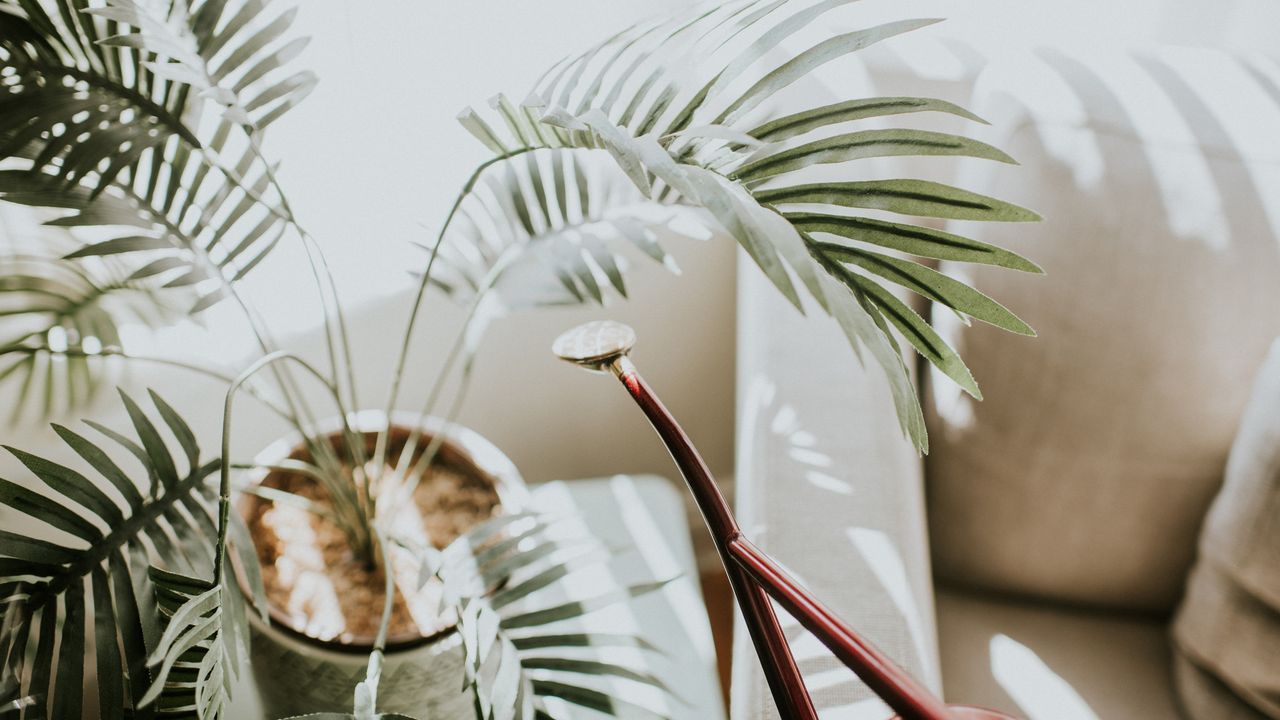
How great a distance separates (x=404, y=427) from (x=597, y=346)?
433 mm

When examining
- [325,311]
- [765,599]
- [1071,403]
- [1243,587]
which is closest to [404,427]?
[325,311]

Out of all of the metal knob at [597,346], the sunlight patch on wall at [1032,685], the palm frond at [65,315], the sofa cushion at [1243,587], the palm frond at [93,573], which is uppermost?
the palm frond at [65,315]

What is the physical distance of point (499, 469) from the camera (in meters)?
0.81

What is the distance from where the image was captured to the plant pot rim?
25.7 inches

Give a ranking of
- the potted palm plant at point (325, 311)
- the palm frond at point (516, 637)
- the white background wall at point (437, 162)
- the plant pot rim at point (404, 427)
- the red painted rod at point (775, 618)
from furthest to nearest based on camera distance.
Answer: the white background wall at point (437, 162)
the plant pot rim at point (404, 427)
the palm frond at point (516, 637)
the potted palm plant at point (325, 311)
the red painted rod at point (775, 618)

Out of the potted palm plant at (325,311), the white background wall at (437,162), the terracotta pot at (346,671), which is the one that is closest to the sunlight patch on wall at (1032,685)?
the potted palm plant at (325,311)

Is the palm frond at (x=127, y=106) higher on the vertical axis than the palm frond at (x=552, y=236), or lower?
higher

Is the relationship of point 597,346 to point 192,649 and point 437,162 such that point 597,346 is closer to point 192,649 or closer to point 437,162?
point 192,649

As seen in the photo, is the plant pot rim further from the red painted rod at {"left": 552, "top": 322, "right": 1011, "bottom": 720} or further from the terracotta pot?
the red painted rod at {"left": 552, "top": 322, "right": 1011, "bottom": 720}

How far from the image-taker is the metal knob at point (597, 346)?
0.48 meters

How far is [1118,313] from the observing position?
768mm

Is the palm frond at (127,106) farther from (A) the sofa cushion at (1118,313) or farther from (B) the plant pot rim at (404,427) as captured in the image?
(A) the sofa cushion at (1118,313)

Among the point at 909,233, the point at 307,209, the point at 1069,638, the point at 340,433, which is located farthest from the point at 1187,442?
the point at 307,209

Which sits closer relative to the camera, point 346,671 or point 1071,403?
point 346,671
